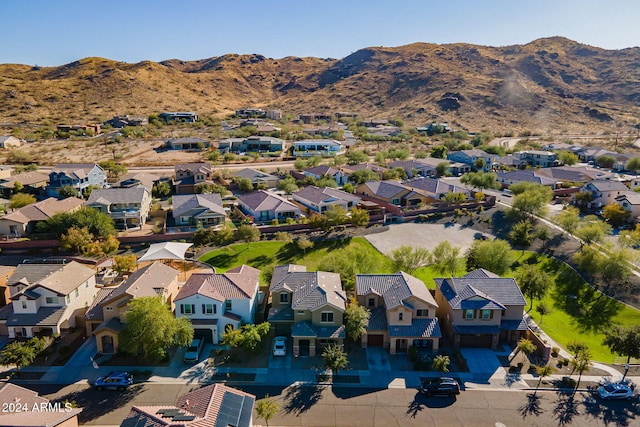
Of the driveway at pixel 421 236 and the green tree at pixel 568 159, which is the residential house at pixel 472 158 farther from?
the driveway at pixel 421 236

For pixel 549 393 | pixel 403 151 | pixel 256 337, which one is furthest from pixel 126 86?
pixel 549 393

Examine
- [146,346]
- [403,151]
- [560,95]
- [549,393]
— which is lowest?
[549,393]

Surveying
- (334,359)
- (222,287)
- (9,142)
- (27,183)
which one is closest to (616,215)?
(334,359)

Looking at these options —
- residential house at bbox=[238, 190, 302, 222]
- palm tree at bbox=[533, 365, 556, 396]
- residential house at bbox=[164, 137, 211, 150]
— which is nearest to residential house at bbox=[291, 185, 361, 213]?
residential house at bbox=[238, 190, 302, 222]

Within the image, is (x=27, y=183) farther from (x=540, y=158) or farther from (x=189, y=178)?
(x=540, y=158)

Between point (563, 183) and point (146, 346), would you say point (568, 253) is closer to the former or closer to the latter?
point (563, 183)

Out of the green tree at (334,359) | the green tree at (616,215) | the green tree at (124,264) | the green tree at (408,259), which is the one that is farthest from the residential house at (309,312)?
the green tree at (616,215)
